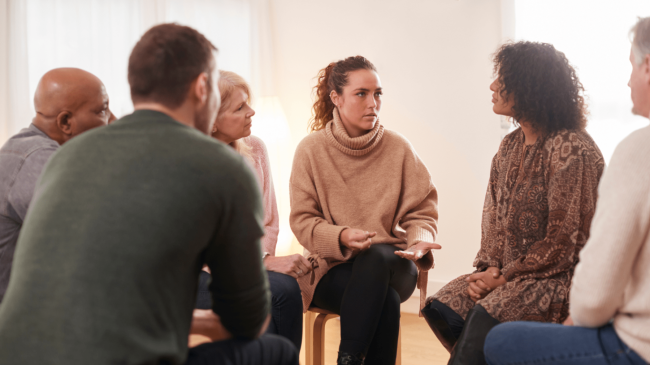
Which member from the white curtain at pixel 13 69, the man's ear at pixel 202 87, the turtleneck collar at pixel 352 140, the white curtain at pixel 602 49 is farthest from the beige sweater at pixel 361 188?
the white curtain at pixel 13 69

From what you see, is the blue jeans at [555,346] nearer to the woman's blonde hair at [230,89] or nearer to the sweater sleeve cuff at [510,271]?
the sweater sleeve cuff at [510,271]

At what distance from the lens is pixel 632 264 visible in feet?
3.26

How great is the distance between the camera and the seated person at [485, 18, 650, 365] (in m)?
0.94

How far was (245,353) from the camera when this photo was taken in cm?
100

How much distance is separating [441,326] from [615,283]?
0.83m

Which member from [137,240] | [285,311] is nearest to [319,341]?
[285,311]

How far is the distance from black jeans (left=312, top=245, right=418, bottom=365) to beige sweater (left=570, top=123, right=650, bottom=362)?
80cm

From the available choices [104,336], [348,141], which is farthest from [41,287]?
[348,141]

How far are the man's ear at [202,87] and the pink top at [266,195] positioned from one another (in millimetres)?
1094

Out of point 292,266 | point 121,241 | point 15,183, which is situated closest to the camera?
point 121,241

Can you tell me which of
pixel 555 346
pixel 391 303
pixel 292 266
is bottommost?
pixel 391 303

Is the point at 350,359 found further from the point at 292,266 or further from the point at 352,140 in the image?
the point at 352,140

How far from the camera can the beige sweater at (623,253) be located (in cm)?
94

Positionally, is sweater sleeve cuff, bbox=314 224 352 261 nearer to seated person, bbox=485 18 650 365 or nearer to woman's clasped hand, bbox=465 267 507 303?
woman's clasped hand, bbox=465 267 507 303
